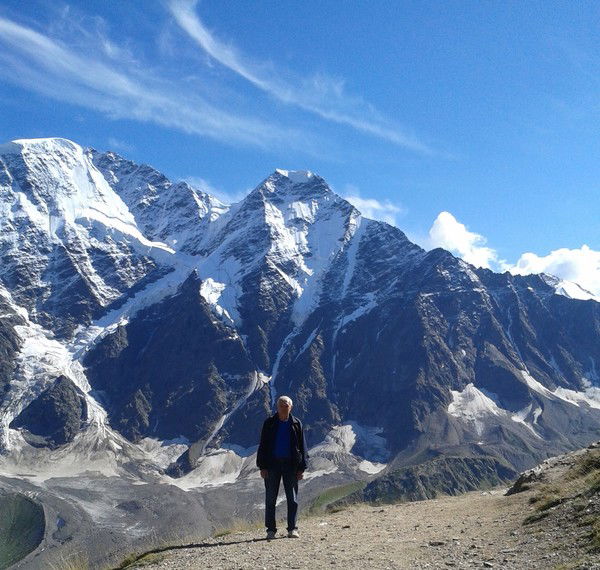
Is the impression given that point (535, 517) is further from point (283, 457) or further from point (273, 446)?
point (273, 446)

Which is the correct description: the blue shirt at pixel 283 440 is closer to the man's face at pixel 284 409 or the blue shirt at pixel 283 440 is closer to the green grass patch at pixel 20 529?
the man's face at pixel 284 409

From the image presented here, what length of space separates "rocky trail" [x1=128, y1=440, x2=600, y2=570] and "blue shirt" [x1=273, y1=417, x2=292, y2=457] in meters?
2.10

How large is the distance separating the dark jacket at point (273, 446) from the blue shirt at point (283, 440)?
8 cm

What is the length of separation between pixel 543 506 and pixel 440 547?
11.9 feet

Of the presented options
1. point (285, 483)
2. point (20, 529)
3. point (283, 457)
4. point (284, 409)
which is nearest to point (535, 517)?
point (285, 483)

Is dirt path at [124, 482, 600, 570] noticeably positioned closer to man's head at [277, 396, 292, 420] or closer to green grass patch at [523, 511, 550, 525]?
green grass patch at [523, 511, 550, 525]

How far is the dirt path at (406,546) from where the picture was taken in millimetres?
12281

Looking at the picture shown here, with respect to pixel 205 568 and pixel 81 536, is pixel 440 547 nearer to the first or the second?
pixel 205 568

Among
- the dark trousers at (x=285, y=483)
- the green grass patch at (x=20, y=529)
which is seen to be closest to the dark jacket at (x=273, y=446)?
the dark trousers at (x=285, y=483)

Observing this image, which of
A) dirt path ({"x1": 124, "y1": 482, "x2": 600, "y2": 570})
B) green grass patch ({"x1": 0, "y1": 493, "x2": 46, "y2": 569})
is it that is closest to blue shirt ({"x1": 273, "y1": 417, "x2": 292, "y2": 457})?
dirt path ({"x1": 124, "y1": 482, "x2": 600, "y2": 570})

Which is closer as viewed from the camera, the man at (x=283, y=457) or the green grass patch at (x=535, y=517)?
the green grass patch at (x=535, y=517)

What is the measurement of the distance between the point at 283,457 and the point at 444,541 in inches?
173

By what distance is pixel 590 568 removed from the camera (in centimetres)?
1004

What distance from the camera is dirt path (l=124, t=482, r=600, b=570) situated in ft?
40.3
